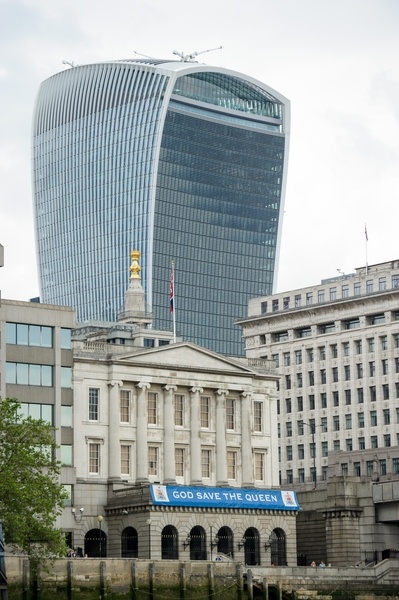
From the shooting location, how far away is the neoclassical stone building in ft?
465

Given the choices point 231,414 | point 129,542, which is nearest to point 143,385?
point 231,414

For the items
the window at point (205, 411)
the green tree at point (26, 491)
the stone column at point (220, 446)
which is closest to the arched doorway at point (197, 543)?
the stone column at point (220, 446)

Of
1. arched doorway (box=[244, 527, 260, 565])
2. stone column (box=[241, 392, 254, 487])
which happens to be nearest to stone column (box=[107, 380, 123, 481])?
arched doorway (box=[244, 527, 260, 565])

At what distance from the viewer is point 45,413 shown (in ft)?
460

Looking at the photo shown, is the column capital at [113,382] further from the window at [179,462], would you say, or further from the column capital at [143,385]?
the window at [179,462]

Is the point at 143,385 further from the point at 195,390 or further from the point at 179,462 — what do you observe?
the point at 179,462

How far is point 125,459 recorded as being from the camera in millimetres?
148375

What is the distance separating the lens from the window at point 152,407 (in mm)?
151000

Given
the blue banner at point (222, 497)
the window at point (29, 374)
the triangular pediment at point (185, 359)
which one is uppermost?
the triangular pediment at point (185, 359)

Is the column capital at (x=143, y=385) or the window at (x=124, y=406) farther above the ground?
the column capital at (x=143, y=385)

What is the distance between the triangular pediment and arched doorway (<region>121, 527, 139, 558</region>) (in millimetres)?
17363

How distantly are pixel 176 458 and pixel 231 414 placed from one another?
8.95m

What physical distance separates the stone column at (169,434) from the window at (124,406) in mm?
4026

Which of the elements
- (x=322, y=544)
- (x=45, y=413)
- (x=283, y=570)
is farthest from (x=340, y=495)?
(x=45, y=413)
